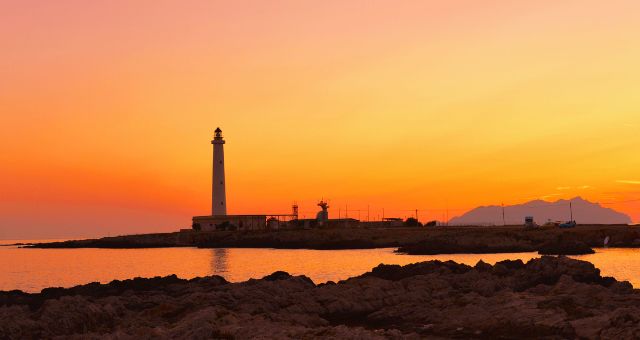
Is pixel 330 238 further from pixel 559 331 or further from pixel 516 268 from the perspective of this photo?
pixel 559 331

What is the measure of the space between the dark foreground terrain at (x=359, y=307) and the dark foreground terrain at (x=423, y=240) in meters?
41.8

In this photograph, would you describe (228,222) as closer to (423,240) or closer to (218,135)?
(218,135)

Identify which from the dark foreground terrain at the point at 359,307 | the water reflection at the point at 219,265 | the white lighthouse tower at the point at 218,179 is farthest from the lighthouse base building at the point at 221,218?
the dark foreground terrain at the point at 359,307

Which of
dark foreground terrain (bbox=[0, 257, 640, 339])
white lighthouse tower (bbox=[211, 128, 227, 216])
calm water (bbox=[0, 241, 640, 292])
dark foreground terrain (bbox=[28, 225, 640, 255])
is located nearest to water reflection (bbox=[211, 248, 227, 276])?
calm water (bbox=[0, 241, 640, 292])

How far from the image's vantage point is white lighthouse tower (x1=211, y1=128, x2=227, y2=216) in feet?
386

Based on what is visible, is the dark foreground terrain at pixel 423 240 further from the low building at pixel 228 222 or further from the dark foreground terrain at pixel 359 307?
the dark foreground terrain at pixel 359 307

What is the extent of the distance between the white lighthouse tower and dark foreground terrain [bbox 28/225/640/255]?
6616 millimetres

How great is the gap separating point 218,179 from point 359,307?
92.9m

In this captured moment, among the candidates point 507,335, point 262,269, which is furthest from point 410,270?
point 262,269

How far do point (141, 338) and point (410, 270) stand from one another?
17660 millimetres

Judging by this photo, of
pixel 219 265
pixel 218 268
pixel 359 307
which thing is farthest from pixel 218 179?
pixel 359 307

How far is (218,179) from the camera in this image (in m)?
118

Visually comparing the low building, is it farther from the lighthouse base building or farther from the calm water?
the calm water

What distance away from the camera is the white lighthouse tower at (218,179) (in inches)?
4633
